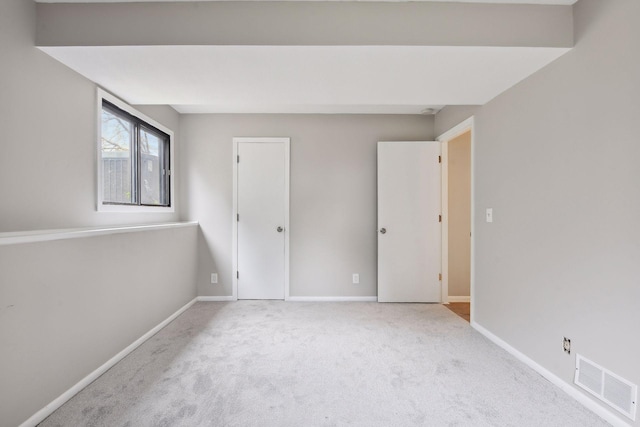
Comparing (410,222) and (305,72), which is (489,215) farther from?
(305,72)

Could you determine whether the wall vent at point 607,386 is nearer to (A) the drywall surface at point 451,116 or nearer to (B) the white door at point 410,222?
(B) the white door at point 410,222

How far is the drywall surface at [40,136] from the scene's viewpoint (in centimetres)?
147

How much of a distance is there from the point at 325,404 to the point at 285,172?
2485 millimetres

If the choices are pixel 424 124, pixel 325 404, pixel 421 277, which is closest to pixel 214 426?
pixel 325 404

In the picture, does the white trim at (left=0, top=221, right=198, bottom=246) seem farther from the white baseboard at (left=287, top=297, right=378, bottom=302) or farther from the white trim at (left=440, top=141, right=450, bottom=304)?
the white trim at (left=440, top=141, right=450, bottom=304)

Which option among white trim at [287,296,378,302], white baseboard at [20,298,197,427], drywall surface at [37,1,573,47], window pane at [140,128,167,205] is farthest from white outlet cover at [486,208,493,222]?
window pane at [140,128,167,205]

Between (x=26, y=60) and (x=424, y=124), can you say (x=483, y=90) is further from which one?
(x=26, y=60)

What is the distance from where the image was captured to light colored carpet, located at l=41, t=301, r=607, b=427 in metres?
1.49

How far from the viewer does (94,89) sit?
206 cm

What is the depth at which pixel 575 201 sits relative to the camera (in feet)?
5.35

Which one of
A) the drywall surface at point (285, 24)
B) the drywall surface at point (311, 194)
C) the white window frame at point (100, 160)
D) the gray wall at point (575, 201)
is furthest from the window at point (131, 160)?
the gray wall at point (575, 201)

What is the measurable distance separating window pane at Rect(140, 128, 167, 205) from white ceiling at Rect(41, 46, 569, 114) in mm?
518

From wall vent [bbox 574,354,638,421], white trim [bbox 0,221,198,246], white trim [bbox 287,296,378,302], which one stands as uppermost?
white trim [bbox 0,221,198,246]

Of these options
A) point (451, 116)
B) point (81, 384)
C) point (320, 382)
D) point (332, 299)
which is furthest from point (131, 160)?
point (451, 116)
